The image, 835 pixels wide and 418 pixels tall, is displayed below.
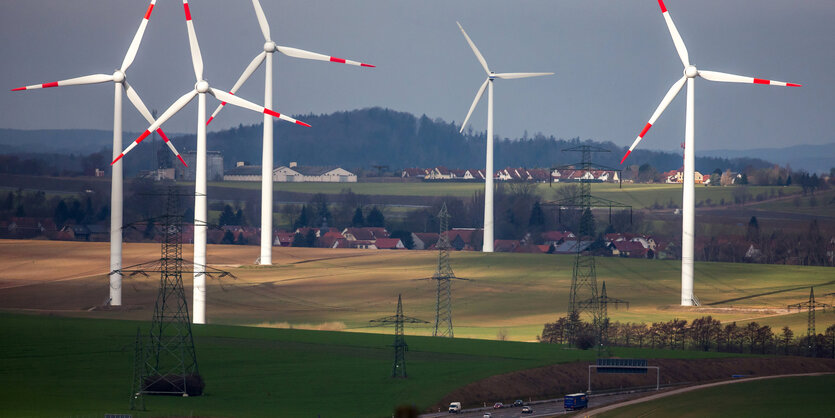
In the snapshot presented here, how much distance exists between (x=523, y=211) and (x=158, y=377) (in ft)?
360

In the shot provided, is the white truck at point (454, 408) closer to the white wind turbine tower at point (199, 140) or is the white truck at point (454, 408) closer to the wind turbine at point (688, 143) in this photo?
the white wind turbine tower at point (199, 140)

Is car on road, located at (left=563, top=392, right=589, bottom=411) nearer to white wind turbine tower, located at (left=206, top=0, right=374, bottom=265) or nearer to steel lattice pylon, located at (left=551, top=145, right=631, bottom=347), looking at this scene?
steel lattice pylon, located at (left=551, top=145, right=631, bottom=347)

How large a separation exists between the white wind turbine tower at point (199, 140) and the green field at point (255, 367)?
277 centimetres

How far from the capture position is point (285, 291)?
93938 millimetres

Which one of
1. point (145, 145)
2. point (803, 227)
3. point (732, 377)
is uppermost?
point (145, 145)

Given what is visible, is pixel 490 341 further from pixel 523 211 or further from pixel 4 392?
pixel 523 211

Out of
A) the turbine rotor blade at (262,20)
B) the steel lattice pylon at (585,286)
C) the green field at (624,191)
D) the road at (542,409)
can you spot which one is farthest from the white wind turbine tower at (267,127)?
the green field at (624,191)

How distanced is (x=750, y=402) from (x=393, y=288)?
45366mm

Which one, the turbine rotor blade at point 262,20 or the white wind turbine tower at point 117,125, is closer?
the white wind turbine tower at point 117,125

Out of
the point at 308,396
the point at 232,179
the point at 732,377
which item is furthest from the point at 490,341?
the point at 232,179

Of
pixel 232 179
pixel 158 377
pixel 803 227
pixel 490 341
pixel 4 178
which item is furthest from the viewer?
pixel 232 179

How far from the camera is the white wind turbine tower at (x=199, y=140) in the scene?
76.1m

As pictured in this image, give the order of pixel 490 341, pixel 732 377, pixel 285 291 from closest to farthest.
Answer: pixel 732 377 < pixel 490 341 < pixel 285 291

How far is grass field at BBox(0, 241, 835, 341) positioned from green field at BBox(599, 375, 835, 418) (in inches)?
621
